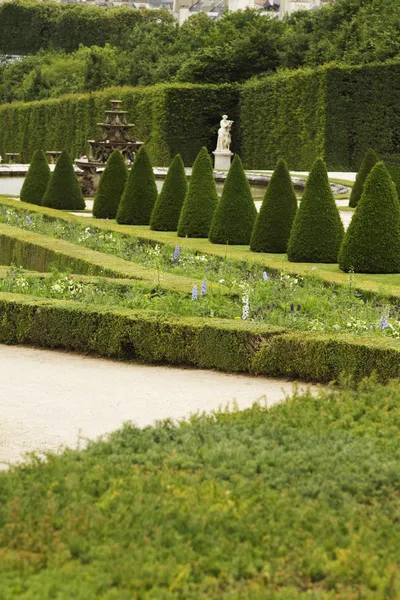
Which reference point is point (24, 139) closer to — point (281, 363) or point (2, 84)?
point (2, 84)

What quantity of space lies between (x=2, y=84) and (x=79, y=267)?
48.2 m

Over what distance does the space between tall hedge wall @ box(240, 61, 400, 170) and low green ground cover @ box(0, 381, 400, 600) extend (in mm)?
27582

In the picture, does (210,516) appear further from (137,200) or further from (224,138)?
(224,138)

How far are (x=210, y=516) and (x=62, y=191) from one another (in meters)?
18.6

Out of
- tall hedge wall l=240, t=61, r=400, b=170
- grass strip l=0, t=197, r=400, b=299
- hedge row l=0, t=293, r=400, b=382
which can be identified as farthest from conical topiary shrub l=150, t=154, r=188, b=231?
tall hedge wall l=240, t=61, r=400, b=170

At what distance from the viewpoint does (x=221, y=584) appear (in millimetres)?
3363

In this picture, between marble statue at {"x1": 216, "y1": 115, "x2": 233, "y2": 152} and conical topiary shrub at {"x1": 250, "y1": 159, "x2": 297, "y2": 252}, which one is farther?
marble statue at {"x1": 216, "y1": 115, "x2": 233, "y2": 152}

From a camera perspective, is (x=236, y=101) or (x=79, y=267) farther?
(x=236, y=101)

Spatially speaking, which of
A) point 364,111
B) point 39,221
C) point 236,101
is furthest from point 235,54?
point 39,221

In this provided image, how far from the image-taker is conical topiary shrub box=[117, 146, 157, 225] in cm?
1886

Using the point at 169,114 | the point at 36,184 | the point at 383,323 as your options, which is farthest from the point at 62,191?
the point at 169,114

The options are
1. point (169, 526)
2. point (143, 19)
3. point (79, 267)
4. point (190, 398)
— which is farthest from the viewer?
point (143, 19)

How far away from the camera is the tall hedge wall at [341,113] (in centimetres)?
3158

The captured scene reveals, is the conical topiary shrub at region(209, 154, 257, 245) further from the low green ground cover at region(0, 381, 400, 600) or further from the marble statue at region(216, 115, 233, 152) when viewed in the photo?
the marble statue at region(216, 115, 233, 152)
